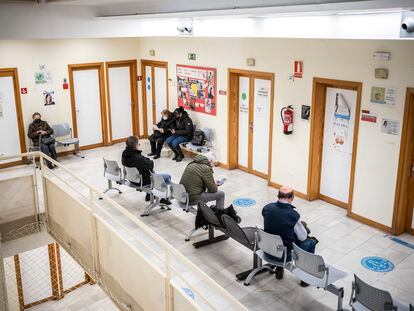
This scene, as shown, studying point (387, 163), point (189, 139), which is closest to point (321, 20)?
point (387, 163)

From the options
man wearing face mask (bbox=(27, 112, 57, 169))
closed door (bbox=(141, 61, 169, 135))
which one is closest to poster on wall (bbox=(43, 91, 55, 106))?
man wearing face mask (bbox=(27, 112, 57, 169))

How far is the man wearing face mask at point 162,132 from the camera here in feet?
36.5

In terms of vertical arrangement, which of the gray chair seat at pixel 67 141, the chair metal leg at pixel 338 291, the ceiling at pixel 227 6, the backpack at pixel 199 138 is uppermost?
the ceiling at pixel 227 6

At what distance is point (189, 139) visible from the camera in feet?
35.4

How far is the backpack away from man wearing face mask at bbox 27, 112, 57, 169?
11.2ft

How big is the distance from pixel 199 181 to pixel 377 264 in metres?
2.86

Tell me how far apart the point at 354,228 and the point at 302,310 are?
8.41 ft

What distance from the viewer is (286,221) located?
207 inches

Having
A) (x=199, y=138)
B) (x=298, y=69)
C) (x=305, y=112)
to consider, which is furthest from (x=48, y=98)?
(x=305, y=112)

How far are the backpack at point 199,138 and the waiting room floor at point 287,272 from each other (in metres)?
1.42

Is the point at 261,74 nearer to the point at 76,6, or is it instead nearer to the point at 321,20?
the point at 321,20

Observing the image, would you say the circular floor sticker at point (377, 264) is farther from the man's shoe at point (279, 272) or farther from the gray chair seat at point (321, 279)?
the gray chair seat at point (321, 279)

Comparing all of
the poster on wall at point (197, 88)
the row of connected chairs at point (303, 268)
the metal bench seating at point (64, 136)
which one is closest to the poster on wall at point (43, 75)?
the metal bench seating at point (64, 136)

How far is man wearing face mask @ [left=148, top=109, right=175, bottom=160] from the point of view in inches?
438
